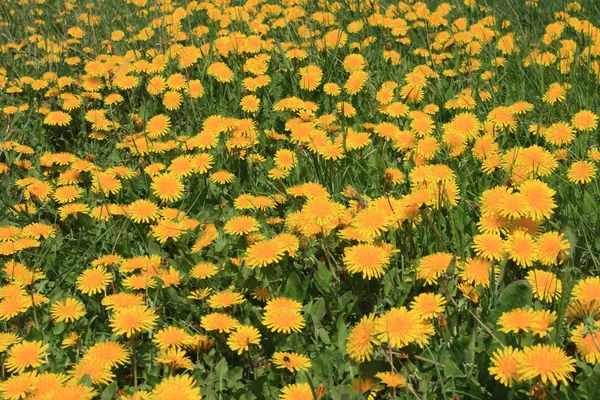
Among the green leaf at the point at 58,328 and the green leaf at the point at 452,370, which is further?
the green leaf at the point at 58,328

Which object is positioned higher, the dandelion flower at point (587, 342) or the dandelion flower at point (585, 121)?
the dandelion flower at point (585, 121)

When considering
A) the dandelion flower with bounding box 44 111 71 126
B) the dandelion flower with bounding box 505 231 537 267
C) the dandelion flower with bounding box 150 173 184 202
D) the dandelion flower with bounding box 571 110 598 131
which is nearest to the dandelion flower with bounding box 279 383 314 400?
the dandelion flower with bounding box 505 231 537 267

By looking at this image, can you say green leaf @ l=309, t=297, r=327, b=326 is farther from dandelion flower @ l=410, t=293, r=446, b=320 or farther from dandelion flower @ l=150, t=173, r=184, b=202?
dandelion flower @ l=150, t=173, r=184, b=202

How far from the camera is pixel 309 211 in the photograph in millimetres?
2113

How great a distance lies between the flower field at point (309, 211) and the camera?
1.72 meters

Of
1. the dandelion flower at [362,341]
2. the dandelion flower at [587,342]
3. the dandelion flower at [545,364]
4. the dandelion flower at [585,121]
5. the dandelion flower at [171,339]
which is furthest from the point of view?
the dandelion flower at [585,121]

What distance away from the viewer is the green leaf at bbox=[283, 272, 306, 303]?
2076 mm

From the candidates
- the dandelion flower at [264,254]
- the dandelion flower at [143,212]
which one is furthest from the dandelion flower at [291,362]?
the dandelion flower at [143,212]

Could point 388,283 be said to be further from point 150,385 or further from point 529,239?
point 150,385

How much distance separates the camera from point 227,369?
6.02 ft

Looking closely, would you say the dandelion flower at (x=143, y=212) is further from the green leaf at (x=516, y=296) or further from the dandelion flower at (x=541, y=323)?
the dandelion flower at (x=541, y=323)

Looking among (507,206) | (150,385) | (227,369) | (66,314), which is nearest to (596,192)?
(507,206)

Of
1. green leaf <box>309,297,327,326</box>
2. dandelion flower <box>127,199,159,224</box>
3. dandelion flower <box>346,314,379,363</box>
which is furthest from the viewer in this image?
dandelion flower <box>127,199,159,224</box>

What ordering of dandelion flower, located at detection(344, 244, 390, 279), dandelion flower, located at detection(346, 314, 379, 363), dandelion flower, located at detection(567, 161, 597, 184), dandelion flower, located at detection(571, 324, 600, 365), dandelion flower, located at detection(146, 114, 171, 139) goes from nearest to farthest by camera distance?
dandelion flower, located at detection(571, 324, 600, 365) → dandelion flower, located at detection(346, 314, 379, 363) → dandelion flower, located at detection(344, 244, 390, 279) → dandelion flower, located at detection(567, 161, 597, 184) → dandelion flower, located at detection(146, 114, 171, 139)
